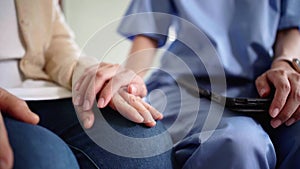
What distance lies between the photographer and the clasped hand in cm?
57

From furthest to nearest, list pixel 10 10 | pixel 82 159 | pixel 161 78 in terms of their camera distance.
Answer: pixel 161 78
pixel 10 10
pixel 82 159

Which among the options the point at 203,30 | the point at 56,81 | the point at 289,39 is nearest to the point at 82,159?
the point at 56,81

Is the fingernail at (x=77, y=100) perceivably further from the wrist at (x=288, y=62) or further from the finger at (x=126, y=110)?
the wrist at (x=288, y=62)

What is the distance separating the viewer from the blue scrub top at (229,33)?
29.1 inches

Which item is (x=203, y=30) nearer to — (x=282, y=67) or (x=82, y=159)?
(x=282, y=67)

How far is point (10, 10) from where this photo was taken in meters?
0.67

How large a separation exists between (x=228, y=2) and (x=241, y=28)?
0.06 meters

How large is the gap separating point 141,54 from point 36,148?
14.9 inches

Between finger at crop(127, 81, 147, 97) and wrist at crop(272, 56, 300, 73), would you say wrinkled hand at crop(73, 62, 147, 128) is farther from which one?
wrist at crop(272, 56, 300, 73)

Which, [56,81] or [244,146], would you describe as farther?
[56,81]

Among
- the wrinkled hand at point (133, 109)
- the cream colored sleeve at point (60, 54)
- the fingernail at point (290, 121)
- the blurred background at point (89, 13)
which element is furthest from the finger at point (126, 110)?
the blurred background at point (89, 13)

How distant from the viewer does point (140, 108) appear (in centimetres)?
58

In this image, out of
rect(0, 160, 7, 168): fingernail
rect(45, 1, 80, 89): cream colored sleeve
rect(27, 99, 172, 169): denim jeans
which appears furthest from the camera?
rect(45, 1, 80, 89): cream colored sleeve

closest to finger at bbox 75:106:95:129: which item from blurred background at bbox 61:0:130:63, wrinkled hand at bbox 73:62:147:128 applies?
wrinkled hand at bbox 73:62:147:128
